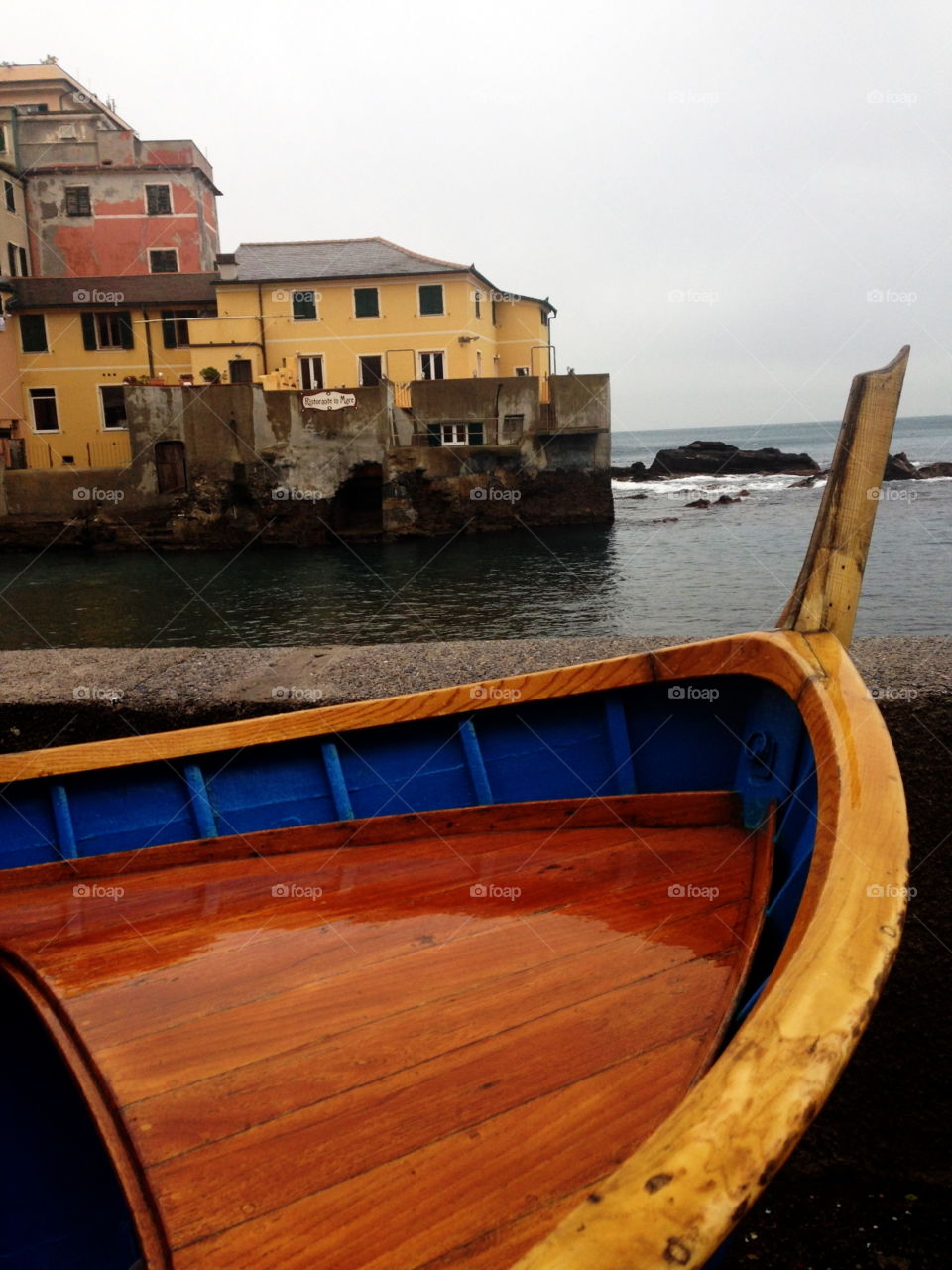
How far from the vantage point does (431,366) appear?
130 feet

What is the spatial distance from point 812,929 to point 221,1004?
5.08ft

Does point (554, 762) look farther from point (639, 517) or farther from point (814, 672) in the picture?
point (639, 517)

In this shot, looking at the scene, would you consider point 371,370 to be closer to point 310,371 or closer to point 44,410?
point 310,371

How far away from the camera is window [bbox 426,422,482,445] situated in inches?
1359

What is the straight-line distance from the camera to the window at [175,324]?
41406mm

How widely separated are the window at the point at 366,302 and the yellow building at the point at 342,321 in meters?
0.04

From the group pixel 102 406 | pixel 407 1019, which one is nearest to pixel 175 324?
pixel 102 406

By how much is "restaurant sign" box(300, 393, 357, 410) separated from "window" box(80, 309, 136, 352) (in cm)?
1318

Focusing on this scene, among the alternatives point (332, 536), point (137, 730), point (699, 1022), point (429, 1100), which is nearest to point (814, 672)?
point (699, 1022)

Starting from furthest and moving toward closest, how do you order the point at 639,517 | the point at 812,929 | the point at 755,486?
the point at 755,486
the point at 639,517
the point at 812,929

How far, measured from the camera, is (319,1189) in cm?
183

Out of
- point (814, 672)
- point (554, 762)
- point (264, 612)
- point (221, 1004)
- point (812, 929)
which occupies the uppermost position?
point (814, 672)

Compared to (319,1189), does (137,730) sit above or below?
above

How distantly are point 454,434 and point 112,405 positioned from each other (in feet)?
55.8
